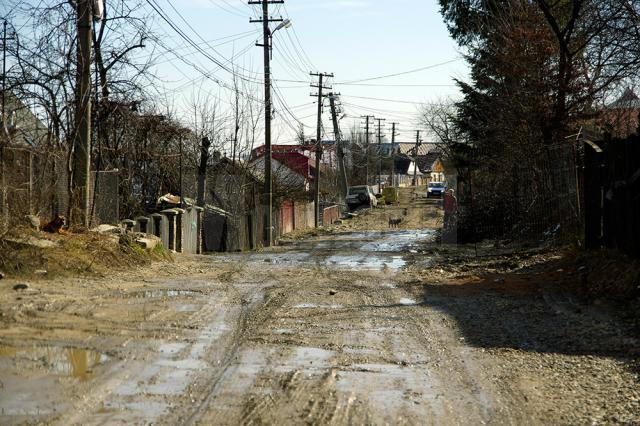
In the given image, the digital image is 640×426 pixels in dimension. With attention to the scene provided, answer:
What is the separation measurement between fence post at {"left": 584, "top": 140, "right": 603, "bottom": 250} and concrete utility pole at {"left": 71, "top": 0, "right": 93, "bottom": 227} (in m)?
9.02

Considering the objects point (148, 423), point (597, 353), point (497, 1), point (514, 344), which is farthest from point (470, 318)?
point (497, 1)

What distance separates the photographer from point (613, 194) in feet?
39.5

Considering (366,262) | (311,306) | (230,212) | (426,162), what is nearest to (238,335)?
(311,306)

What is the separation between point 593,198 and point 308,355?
7588mm

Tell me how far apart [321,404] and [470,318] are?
4.34 m

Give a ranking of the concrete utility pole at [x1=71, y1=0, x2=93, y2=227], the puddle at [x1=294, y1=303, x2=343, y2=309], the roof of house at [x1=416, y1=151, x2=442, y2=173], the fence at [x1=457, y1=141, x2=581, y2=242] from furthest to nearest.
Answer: the roof of house at [x1=416, y1=151, x2=442, y2=173] < the fence at [x1=457, y1=141, x2=581, y2=242] < the concrete utility pole at [x1=71, y1=0, x2=93, y2=227] < the puddle at [x1=294, y1=303, x2=343, y2=309]

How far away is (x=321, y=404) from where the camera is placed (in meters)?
5.77

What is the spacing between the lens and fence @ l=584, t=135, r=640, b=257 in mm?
11086

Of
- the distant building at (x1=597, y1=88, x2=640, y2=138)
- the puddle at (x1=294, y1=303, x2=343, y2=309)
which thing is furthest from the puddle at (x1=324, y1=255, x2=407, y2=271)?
the distant building at (x1=597, y1=88, x2=640, y2=138)

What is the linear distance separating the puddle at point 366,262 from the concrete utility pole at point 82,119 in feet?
18.6

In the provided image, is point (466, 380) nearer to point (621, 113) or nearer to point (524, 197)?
point (524, 197)

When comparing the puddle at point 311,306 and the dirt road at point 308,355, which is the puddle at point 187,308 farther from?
the puddle at point 311,306

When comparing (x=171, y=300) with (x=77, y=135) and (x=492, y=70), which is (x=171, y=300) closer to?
(x=77, y=135)

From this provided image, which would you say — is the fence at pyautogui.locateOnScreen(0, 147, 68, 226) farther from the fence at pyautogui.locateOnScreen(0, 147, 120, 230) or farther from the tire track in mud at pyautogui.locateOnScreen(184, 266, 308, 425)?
the tire track in mud at pyautogui.locateOnScreen(184, 266, 308, 425)
